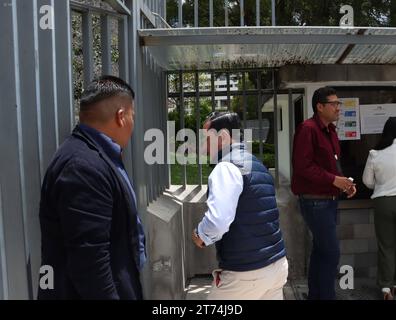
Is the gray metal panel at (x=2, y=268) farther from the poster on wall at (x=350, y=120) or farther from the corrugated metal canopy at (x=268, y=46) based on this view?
the poster on wall at (x=350, y=120)

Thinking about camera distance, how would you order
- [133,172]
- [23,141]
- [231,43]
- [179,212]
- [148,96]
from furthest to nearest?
[179,212], [148,96], [231,43], [133,172], [23,141]

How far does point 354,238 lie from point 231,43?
2.59m

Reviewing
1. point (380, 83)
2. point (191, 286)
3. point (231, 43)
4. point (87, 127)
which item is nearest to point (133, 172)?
point (231, 43)

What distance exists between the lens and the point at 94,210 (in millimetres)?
1792

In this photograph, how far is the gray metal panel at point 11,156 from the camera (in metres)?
2.00

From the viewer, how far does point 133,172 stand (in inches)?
140

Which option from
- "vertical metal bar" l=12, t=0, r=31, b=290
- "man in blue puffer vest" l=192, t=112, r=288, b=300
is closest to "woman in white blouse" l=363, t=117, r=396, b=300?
"man in blue puffer vest" l=192, t=112, r=288, b=300

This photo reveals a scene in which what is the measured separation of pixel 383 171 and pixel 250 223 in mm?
2153

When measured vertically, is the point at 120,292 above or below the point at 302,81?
below

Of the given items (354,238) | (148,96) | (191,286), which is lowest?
(191,286)

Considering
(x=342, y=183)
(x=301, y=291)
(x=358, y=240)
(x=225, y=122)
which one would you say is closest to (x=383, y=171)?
(x=342, y=183)

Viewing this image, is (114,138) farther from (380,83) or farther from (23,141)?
(380,83)

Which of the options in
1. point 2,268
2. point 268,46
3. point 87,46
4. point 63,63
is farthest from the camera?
point 268,46

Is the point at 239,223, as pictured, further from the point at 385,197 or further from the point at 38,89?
the point at 385,197
